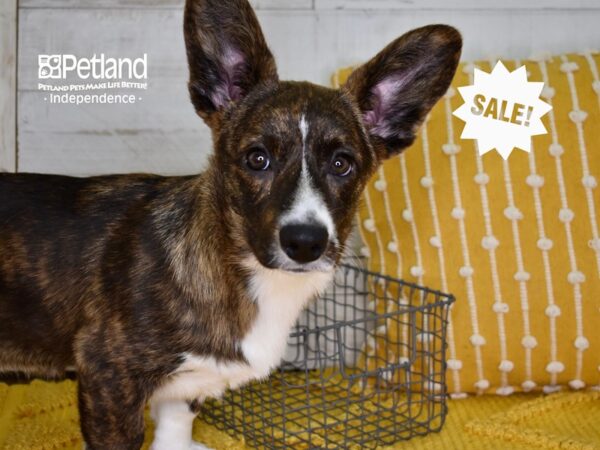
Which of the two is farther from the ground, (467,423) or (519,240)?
(519,240)

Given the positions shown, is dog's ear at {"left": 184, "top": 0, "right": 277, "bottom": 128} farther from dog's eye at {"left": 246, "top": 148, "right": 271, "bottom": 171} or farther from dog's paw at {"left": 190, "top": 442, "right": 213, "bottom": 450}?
dog's paw at {"left": 190, "top": 442, "right": 213, "bottom": 450}

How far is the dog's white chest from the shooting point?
1.72 meters

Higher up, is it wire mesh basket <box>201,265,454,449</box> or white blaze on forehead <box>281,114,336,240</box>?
white blaze on forehead <box>281,114,336,240</box>

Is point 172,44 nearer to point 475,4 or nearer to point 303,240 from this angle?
point 475,4

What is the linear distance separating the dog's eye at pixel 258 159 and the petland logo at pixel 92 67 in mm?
1098

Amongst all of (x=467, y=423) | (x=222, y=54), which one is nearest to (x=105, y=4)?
(x=222, y=54)

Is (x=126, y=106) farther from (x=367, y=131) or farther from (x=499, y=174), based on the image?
(x=499, y=174)

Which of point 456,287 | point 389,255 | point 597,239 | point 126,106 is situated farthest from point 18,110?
point 597,239

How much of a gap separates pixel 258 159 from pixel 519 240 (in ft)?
3.19

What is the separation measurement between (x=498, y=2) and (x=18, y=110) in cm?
167

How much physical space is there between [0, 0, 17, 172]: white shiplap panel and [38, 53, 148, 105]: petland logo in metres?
0.09

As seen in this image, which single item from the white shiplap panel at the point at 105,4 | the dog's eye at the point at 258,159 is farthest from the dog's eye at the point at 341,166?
the white shiplap panel at the point at 105,4

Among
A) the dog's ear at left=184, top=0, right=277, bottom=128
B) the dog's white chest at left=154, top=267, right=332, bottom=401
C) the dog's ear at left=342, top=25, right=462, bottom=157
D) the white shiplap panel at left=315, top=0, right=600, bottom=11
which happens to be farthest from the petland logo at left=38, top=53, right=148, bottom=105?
the dog's white chest at left=154, top=267, right=332, bottom=401

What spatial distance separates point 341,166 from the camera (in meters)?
1.68
